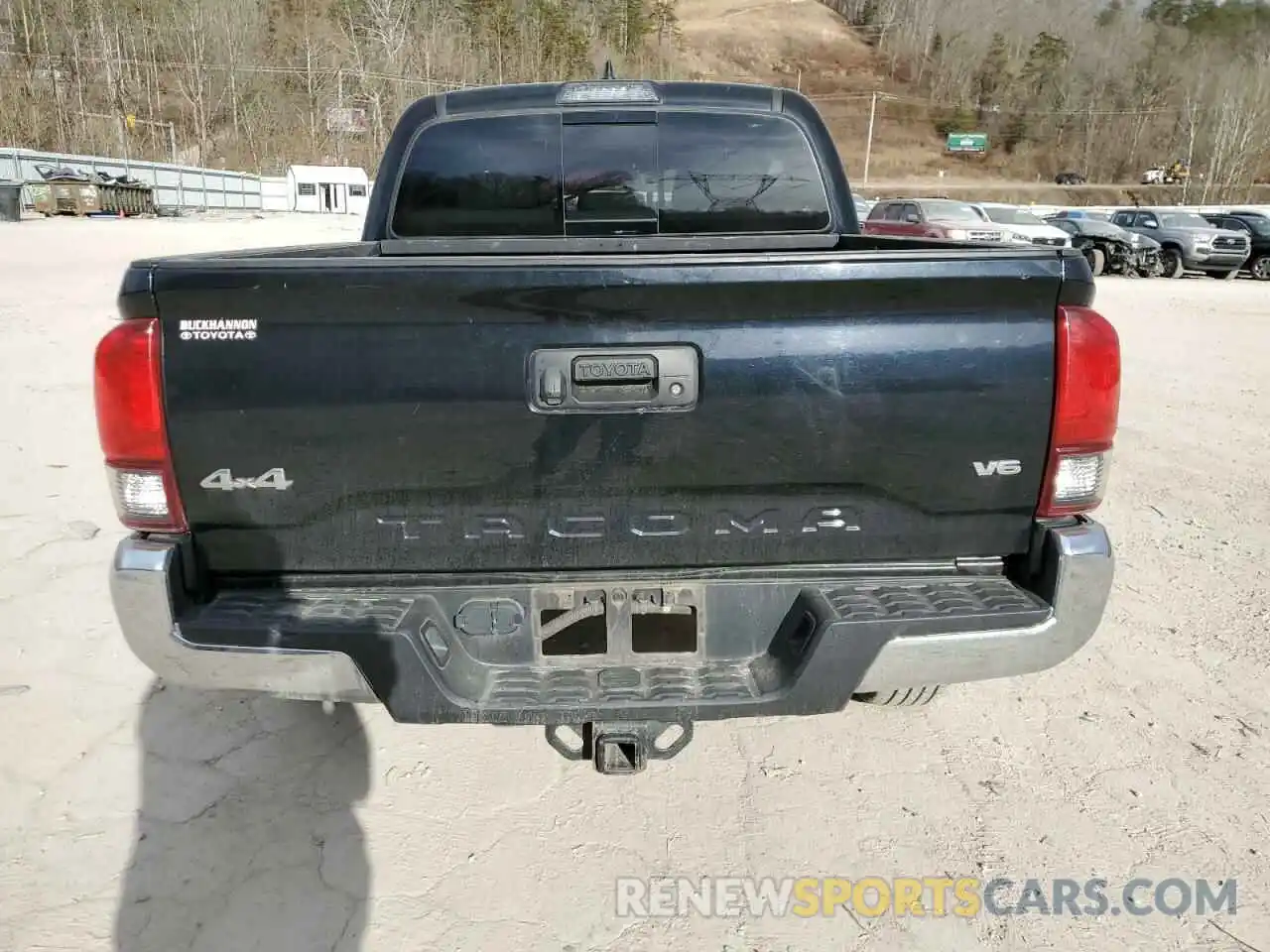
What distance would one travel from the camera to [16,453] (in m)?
5.79

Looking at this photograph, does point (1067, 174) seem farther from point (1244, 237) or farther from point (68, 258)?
point (68, 258)

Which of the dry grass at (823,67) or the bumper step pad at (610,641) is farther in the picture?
the dry grass at (823,67)

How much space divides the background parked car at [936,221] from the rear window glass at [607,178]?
15.2 meters

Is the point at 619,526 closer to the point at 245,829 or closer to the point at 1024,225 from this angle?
the point at 245,829

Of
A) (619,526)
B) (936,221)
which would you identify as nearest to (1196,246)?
(936,221)

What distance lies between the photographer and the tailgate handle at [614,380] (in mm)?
2033

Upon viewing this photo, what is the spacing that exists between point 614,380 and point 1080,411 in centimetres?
113

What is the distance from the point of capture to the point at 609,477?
83.1 inches

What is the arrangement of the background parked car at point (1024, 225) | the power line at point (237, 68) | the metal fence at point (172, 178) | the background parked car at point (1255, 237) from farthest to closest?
the power line at point (237, 68) < the metal fence at point (172, 178) < the background parked car at point (1255, 237) < the background parked car at point (1024, 225)

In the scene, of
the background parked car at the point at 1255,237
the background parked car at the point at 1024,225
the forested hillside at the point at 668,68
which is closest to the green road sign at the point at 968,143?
the forested hillside at the point at 668,68

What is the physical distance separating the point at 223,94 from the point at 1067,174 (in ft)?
290

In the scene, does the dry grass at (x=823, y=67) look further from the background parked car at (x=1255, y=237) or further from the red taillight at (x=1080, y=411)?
the red taillight at (x=1080, y=411)

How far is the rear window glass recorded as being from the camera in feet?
11.9

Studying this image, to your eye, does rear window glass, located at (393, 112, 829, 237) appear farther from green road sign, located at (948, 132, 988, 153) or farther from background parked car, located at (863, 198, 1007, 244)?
green road sign, located at (948, 132, 988, 153)
